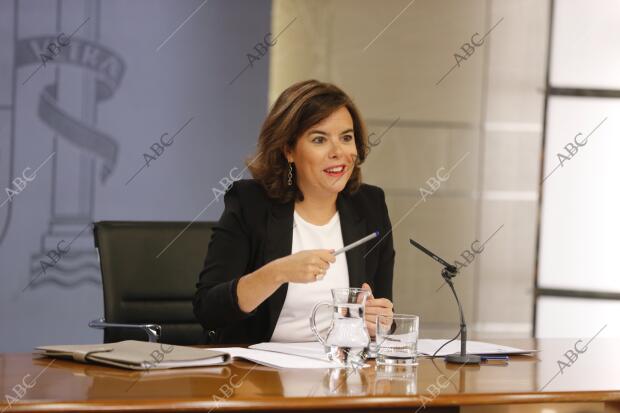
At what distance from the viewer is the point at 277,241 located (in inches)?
97.3

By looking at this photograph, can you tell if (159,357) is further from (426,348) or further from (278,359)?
(426,348)

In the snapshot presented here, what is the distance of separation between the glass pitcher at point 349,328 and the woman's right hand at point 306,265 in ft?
0.51

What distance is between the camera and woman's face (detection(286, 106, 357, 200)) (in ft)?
8.21

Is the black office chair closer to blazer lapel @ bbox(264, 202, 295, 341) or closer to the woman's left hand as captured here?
blazer lapel @ bbox(264, 202, 295, 341)

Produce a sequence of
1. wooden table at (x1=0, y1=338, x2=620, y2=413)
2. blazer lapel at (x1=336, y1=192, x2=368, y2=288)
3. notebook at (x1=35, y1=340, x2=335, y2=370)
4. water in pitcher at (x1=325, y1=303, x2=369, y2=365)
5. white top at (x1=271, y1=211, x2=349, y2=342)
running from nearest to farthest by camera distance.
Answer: wooden table at (x1=0, y1=338, x2=620, y2=413) → notebook at (x1=35, y1=340, x2=335, y2=370) → water in pitcher at (x1=325, y1=303, x2=369, y2=365) → white top at (x1=271, y1=211, x2=349, y2=342) → blazer lapel at (x1=336, y1=192, x2=368, y2=288)

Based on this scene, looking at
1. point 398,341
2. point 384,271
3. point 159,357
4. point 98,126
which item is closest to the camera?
point 159,357

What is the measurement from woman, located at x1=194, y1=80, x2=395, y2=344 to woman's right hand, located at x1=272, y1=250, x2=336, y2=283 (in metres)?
0.18

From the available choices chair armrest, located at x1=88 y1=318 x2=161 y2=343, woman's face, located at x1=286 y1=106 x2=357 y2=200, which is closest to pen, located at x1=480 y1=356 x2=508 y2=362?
woman's face, located at x1=286 y1=106 x2=357 y2=200

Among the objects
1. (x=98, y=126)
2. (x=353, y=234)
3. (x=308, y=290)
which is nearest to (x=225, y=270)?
(x=308, y=290)

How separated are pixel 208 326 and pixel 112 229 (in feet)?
1.52

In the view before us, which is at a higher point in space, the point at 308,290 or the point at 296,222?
Result: the point at 296,222

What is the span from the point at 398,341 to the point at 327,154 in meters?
0.73

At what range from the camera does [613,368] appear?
6.67 feet

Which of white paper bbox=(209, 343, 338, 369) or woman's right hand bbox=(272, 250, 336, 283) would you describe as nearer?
white paper bbox=(209, 343, 338, 369)
